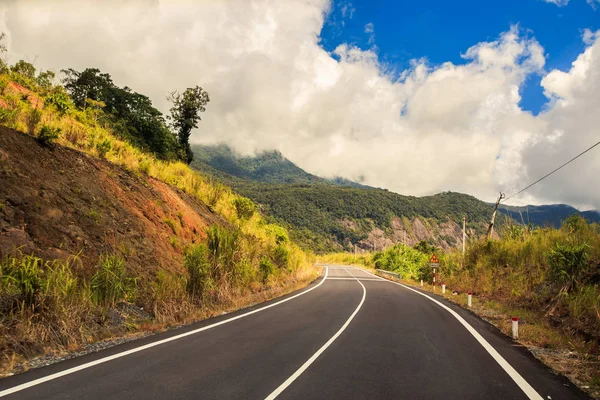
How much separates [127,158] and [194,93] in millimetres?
19370

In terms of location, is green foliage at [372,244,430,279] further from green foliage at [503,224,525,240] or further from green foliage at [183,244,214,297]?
green foliage at [183,244,214,297]

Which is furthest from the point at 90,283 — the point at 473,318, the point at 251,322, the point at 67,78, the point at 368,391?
the point at 67,78

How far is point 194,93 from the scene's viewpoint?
1321 inches

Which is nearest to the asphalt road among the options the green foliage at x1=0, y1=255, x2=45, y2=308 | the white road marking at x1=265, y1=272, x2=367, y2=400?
the white road marking at x1=265, y1=272, x2=367, y2=400

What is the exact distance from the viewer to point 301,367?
5629 millimetres

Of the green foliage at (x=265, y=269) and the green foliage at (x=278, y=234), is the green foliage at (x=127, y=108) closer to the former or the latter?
the green foliage at (x=278, y=234)

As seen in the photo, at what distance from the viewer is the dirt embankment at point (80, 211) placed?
8336mm

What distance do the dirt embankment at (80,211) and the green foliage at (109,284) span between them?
0.67 m

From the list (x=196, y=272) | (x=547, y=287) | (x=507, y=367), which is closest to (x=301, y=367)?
(x=507, y=367)

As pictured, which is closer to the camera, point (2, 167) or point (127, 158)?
point (2, 167)

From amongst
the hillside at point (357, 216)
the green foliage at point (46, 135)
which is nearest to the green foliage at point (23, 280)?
the green foliage at point (46, 135)

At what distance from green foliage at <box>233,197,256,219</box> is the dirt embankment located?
970 centimetres

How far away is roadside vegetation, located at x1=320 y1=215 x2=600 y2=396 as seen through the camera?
7280 millimetres

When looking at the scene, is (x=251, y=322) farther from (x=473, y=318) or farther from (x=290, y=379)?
(x=473, y=318)
